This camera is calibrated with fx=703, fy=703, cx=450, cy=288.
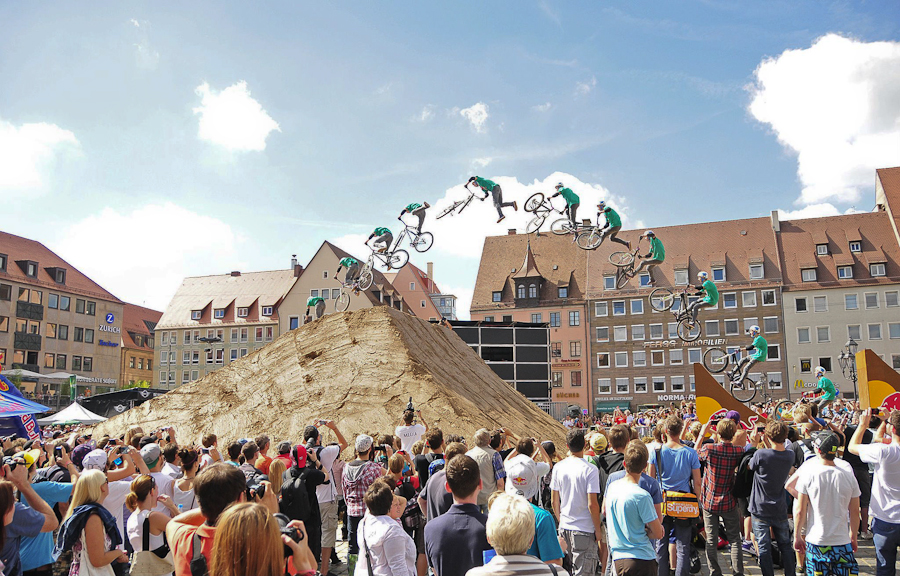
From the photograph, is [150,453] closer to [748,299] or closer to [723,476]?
[723,476]

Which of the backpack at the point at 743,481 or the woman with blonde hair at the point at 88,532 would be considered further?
the backpack at the point at 743,481

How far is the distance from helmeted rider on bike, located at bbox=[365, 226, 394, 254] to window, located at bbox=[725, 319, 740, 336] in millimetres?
43133

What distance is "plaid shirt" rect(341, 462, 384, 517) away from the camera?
7.91 meters

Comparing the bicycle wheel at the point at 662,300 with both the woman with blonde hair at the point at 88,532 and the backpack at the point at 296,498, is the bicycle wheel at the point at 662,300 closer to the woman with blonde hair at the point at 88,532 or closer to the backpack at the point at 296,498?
the backpack at the point at 296,498

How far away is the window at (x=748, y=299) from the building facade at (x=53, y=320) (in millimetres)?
55855

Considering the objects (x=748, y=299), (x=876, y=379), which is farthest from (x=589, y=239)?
(x=748, y=299)

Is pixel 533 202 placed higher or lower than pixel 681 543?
higher

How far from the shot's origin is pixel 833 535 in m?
6.59

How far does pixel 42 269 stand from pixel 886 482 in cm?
6907

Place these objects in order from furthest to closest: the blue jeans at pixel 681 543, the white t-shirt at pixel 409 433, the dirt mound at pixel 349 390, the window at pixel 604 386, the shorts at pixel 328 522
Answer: the window at pixel 604 386, the dirt mound at pixel 349 390, the white t-shirt at pixel 409 433, the shorts at pixel 328 522, the blue jeans at pixel 681 543

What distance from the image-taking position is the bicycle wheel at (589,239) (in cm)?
1866

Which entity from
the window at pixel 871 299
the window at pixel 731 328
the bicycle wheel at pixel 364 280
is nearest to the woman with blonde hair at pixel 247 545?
the bicycle wheel at pixel 364 280

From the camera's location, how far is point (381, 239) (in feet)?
73.8

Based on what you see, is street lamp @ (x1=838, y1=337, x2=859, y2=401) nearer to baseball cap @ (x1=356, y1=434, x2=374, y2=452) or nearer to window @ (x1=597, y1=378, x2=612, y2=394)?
window @ (x1=597, y1=378, x2=612, y2=394)
